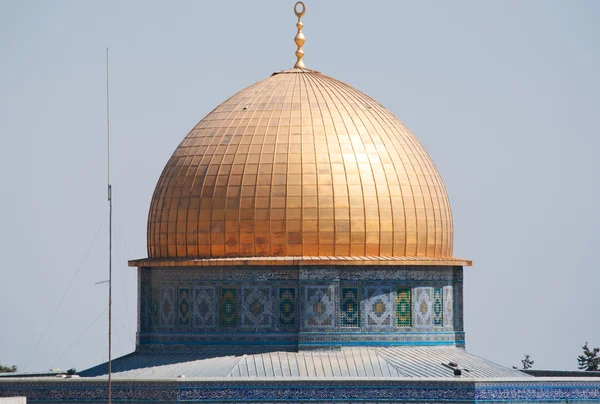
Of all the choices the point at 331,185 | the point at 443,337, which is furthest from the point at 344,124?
the point at 443,337

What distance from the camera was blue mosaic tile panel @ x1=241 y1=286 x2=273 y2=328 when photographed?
5003 cm

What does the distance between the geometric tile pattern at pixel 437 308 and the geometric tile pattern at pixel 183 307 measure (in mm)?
6124

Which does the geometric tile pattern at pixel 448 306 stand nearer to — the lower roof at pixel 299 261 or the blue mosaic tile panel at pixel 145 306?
the lower roof at pixel 299 261

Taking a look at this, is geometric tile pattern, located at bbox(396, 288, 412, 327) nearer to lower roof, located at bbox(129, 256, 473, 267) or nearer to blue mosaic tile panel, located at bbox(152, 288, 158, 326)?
lower roof, located at bbox(129, 256, 473, 267)

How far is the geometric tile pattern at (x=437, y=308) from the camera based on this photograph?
51438 mm

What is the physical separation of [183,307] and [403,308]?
17.9 ft

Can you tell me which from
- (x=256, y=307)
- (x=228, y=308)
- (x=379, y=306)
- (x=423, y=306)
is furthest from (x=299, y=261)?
(x=423, y=306)

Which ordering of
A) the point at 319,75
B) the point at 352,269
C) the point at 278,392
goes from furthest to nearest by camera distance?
the point at 319,75
the point at 352,269
the point at 278,392

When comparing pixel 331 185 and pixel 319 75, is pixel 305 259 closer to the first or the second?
pixel 331 185

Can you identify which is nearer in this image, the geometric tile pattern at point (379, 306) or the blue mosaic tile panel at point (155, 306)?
the geometric tile pattern at point (379, 306)

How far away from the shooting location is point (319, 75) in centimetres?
5409

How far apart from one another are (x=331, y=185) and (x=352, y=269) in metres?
2.12

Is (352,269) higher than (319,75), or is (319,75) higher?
(319,75)

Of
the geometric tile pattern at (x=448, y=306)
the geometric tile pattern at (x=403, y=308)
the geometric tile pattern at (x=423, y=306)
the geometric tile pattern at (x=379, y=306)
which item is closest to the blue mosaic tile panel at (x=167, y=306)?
the geometric tile pattern at (x=379, y=306)
